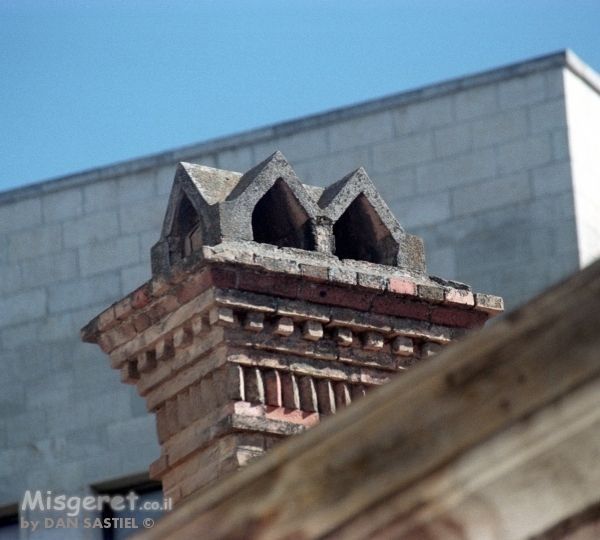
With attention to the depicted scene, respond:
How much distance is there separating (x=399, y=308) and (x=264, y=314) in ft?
2.12

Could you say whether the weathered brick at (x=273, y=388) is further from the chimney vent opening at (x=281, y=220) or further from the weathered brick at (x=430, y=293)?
the weathered brick at (x=430, y=293)

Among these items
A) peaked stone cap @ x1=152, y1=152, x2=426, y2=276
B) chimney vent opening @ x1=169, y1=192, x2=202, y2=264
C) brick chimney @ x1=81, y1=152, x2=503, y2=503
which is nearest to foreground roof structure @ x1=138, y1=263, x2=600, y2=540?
brick chimney @ x1=81, y1=152, x2=503, y2=503

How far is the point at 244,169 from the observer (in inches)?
473

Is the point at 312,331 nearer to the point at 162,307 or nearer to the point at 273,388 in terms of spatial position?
the point at 273,388

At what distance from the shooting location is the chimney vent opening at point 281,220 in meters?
5.42

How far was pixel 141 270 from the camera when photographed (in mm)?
12398

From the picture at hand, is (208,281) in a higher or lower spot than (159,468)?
higher

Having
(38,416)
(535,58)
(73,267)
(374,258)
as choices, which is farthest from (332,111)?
(374,258)

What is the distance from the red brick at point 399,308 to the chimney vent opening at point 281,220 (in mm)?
351

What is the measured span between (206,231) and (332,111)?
692 centimetres

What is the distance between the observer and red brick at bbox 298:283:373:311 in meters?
5.12

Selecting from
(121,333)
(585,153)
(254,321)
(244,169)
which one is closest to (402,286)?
(254,321)

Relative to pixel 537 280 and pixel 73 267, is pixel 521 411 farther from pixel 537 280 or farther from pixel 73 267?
pixel 73 267

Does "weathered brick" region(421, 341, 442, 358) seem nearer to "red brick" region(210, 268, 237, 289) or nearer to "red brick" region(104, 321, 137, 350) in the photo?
"red brick" region(210, 268, 237, 289)
